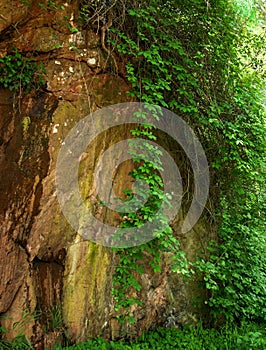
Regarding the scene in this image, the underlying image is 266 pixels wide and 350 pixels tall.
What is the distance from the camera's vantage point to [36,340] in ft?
9.48

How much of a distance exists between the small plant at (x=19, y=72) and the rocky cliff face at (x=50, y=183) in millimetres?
73

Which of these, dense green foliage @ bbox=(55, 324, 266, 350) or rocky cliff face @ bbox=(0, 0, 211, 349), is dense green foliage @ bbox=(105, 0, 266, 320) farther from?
rocky cliff face @ bbox=(0, 0, 211, 349)

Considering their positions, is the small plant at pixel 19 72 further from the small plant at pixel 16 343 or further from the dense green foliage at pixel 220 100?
the small plant at pixel 16 343

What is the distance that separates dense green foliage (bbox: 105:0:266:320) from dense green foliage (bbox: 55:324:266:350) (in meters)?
0.20

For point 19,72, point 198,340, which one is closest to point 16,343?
point 198,340

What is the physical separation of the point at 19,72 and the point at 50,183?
1071 mm

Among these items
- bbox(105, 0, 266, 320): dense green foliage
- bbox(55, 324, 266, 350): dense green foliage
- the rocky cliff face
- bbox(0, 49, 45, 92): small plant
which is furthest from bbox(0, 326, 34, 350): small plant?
bbox(0, 49, 45, 92): small plant

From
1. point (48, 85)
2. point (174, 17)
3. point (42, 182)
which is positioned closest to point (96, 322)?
point (42, 182)

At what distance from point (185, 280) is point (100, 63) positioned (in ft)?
8.64

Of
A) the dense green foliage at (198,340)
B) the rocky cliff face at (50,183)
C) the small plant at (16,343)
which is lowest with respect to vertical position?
the small plant at (16,343)

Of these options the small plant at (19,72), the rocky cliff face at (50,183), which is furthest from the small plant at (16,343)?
the small plant at (19,72)

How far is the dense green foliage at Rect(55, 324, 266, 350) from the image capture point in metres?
3.30

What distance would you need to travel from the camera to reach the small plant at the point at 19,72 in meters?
3.08

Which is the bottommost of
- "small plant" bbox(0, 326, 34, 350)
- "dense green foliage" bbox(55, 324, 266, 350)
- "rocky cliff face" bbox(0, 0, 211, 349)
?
"small plant" bbox(0, 326, 34, 350)
